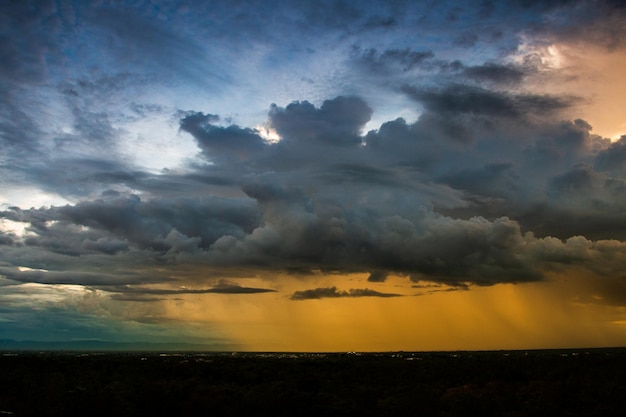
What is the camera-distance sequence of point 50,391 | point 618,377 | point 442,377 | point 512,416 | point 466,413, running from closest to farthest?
point 512,416 → point 466,413 → point 50,391 → point 618,377 → point 442,377

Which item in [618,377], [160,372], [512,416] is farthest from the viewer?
[160,372]

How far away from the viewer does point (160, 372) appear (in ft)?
264

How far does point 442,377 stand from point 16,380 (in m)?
53.2

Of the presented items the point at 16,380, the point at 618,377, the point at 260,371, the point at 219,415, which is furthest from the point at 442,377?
the point at 16,380

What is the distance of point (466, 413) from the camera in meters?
41.2

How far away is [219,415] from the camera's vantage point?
4209 centimetres

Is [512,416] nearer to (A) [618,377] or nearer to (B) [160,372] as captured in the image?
(A) [618,377]

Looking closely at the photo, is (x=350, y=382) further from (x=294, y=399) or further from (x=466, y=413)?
(x=466, y=413)

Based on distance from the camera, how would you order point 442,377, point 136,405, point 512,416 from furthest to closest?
point 442,377, point 136,405, point 512,416

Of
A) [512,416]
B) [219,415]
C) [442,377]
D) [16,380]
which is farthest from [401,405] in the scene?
[16,380]

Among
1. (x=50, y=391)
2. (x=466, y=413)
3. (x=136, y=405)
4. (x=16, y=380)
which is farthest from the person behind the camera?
(x=16, y=380)

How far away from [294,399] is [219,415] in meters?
7.09

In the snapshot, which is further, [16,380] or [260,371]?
[260,371]

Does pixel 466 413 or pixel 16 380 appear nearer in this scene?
pixel 466 413
